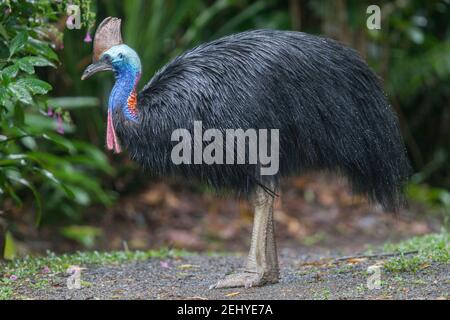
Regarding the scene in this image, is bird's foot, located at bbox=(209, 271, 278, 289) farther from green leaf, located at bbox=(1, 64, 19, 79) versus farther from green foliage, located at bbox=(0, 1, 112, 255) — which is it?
green leaf, located at bbox=(1, 64, 19, 79)

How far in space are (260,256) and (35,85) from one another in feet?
4.99

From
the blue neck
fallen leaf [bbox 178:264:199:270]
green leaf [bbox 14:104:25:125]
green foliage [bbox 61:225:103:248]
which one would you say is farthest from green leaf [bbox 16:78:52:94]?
green foliage [bbox 61:225:103:248]

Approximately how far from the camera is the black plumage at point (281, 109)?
455cm

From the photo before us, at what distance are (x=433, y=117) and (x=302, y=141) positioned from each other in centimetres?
660

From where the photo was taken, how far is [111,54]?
4793 millimetres

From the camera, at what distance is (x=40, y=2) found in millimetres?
5273

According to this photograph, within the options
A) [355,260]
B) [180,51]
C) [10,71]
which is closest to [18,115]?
[10,71]

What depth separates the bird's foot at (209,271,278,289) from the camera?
15.5 ft

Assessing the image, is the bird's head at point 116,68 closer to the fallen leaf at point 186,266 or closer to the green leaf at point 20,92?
the green leaf at point 20,92

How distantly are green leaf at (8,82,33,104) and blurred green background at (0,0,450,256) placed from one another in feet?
8.73

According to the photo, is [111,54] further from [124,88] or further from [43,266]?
[43,266]

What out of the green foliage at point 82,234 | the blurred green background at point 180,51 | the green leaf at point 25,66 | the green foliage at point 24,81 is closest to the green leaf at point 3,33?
the green foliage at point 24,81

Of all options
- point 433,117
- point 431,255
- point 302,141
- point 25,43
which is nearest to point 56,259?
point 25,43

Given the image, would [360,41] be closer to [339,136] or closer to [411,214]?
[411,214]
